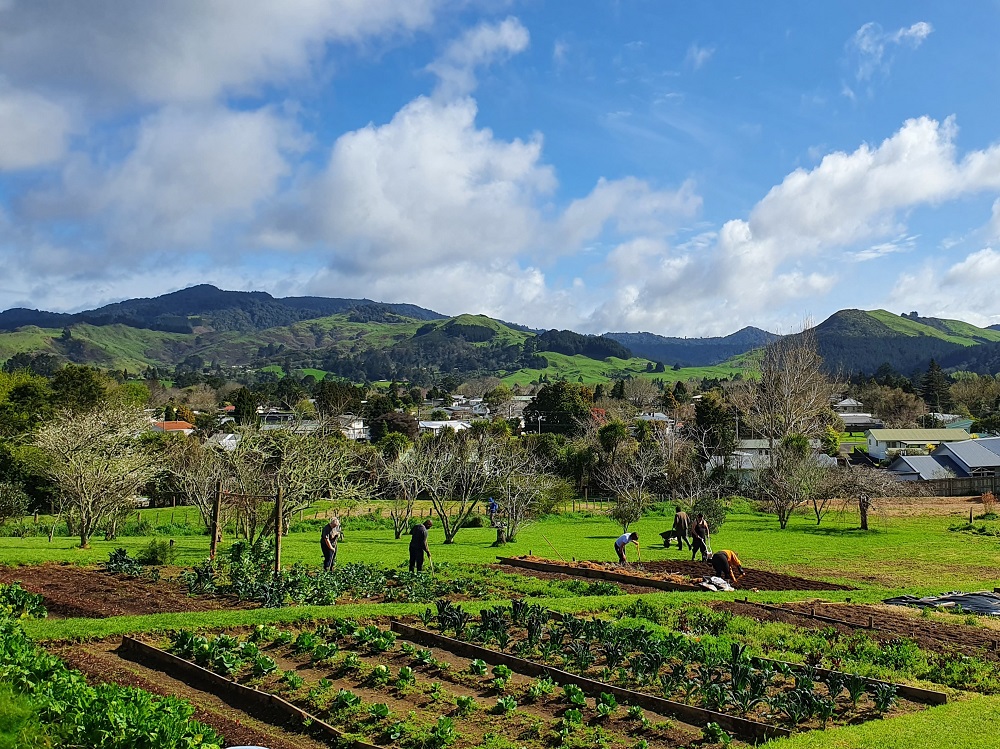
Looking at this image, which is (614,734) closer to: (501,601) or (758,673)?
(758,673)

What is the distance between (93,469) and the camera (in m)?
30.0

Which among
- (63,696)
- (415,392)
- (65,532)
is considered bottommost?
(65,532)

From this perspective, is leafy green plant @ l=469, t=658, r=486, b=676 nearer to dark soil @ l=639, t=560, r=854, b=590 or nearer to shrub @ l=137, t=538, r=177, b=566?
dark soil @ l=639, t=560, r=854, b=590

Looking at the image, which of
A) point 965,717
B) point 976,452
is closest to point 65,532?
point 965,717

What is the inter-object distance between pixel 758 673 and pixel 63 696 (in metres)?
8.62

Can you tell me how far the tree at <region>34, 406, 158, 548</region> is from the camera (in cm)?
2994

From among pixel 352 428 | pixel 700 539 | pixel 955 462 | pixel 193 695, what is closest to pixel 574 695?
pixel 193 695

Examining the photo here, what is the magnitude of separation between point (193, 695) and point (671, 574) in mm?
15264

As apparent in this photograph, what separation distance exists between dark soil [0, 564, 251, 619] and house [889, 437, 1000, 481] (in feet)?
212

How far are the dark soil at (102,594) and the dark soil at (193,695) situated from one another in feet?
10.3

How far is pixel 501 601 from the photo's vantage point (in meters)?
17.2

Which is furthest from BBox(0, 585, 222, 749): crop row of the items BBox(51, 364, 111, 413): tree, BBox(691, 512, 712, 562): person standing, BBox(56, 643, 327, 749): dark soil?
BBox(51, 364, 111, 413): tree

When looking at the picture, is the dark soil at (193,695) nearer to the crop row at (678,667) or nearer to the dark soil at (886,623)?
the crop row at (678,667)

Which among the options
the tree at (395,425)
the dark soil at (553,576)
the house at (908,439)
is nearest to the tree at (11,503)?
the dark soil at (553,576)
